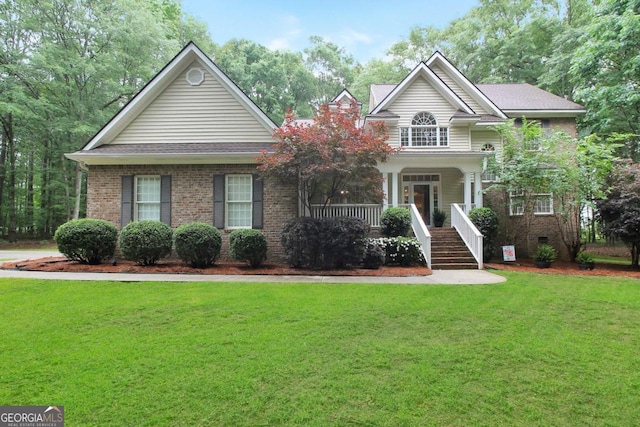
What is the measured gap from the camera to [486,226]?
496 inches

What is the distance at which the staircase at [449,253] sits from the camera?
10805 millimetres

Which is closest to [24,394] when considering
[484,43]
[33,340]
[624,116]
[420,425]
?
[33,340]

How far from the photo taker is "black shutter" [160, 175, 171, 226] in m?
11.1

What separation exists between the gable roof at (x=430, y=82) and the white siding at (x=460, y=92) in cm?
159

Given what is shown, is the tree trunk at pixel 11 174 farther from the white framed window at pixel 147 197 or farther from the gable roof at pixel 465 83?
the gable roof at pixel 465 83

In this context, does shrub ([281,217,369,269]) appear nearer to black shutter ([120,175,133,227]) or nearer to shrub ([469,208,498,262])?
shrub ([469,208,498,262])

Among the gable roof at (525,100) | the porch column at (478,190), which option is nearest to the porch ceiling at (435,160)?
the porch column at (478,190)

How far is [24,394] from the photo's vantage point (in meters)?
3.00

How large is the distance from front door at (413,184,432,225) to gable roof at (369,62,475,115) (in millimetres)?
3915

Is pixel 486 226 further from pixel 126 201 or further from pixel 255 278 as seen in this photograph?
pixel 126 201

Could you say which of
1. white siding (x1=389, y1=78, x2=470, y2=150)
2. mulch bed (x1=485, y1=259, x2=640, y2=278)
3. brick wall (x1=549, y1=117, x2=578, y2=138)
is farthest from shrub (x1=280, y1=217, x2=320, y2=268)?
brick wall (x1=549, y1=117, x2=578, y2=138)

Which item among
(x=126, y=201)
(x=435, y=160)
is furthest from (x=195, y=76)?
(x=435, y=160)

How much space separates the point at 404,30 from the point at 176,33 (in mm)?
21780

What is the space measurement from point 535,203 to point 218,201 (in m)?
12.7
